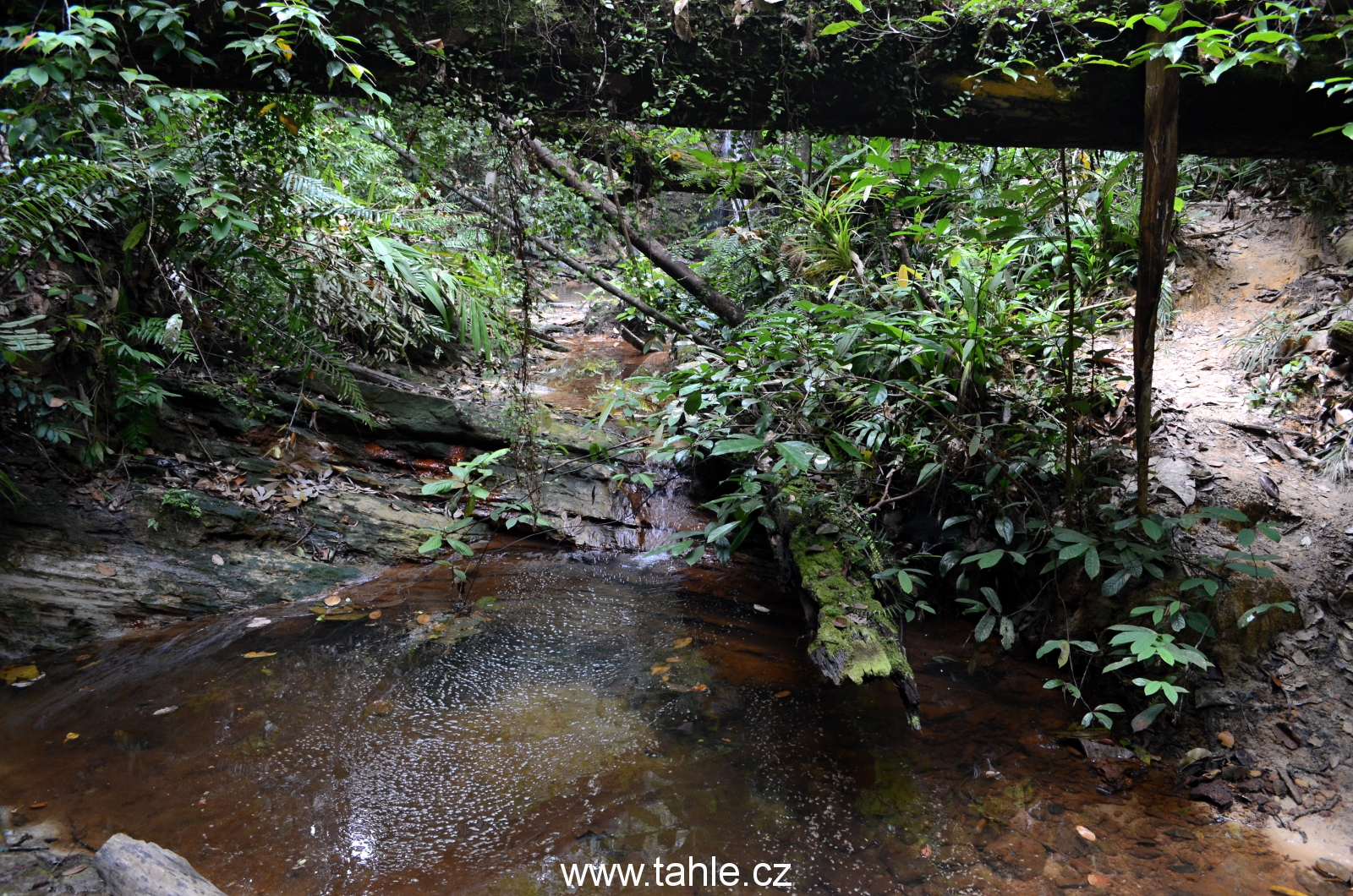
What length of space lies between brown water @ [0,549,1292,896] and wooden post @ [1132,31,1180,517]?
58.5 inches

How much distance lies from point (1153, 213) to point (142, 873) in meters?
4.38

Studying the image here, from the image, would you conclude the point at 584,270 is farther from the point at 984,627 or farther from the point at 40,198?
the point at 984,627

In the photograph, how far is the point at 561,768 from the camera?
2.81 metres

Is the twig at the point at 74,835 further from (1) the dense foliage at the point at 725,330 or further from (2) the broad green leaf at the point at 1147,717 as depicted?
(2) the broad green leaf at the point at 1147,717

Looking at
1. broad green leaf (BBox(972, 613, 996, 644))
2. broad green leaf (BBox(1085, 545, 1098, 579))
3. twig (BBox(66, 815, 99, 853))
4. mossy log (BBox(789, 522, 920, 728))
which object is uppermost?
broad green leaf (BBox(1085, 545, 1098, 579))

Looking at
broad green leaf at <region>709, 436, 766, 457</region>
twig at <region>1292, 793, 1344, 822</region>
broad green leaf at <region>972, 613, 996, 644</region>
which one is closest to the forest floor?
twig at <region>1292, 793, 1344, 822</region>

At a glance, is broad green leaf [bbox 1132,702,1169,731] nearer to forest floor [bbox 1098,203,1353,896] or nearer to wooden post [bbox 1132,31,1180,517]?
forest floor [bbox 1098,203,1353,896]

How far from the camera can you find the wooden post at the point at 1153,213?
2840 millimetres

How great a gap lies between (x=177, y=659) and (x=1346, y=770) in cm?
535

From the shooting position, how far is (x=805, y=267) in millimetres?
5582

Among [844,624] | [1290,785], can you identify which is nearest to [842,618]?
[844,624]

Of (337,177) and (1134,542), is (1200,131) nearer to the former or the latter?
(1134,542)

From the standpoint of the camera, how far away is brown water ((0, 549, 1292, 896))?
7.73 ft

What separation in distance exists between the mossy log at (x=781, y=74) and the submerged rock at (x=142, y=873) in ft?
9.97
